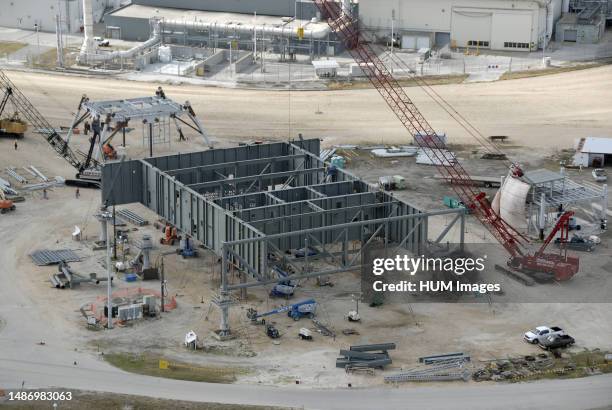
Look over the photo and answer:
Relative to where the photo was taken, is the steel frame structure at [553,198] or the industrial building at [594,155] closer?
the steel frame structure at [553,198]

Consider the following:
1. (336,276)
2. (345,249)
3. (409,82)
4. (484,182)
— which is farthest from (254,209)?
(409,82)

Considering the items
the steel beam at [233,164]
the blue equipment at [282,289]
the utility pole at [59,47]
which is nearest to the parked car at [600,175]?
the steel beam at [233,164]

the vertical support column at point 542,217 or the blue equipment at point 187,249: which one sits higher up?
the vertical support column at point 542,217

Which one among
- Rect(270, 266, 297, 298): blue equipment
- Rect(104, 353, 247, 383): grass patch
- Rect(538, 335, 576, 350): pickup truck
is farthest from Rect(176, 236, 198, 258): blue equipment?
Rect(538, 335, 576, 350): pickup truck

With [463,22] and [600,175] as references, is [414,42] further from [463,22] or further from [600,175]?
[600,175]

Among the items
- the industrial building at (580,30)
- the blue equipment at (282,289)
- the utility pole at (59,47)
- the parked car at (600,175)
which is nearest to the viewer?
the blue equipment at (282,289)

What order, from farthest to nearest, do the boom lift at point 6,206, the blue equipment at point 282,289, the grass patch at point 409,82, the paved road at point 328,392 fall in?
1. the grass patch at point 409,82
2. the boom lift at point 6,206
3. the blue equipment at point 282,289
4. the paved road at point 328,392

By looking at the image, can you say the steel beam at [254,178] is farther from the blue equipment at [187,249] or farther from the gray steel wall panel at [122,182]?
the gray steel wall panel at [122,182]
